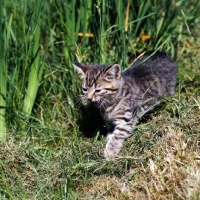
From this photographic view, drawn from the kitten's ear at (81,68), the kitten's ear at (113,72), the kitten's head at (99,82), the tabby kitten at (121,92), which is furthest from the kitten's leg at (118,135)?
the kitten's ear at (81,68)

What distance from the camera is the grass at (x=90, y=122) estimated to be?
3.54 m

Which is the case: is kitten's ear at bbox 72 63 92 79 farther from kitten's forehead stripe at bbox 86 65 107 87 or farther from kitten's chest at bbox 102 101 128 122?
kitten's chest at bbox 102 101 128 122

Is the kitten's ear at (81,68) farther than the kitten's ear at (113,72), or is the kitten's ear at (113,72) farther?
the kitten's ear at (81,68)

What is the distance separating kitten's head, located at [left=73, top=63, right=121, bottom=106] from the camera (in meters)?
4.13

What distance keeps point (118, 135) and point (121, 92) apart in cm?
40

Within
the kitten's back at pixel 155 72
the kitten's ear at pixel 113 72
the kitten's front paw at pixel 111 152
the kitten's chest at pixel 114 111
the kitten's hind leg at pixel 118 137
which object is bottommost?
the kitten's front paw at pixel 111 152

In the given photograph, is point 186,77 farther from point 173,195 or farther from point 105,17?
point 173,195

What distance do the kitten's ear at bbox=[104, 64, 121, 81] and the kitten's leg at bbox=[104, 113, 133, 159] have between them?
1.26ft

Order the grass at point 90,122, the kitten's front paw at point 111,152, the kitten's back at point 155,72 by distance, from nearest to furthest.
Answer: the grass at point 90,122 → the kitten's front paw at point 111,152 → the kitten's back at point 155,72

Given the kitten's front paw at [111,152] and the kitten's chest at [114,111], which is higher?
the kitten's chest at [114,111]

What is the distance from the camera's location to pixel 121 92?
430 centimetres

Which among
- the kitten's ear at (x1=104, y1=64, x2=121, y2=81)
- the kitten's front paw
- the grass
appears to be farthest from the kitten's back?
the kitten's front paw

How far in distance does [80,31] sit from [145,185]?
1897 millimetres

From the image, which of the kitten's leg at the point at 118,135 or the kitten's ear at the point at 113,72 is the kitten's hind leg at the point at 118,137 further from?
the kitten's ear at the point at 113,72
